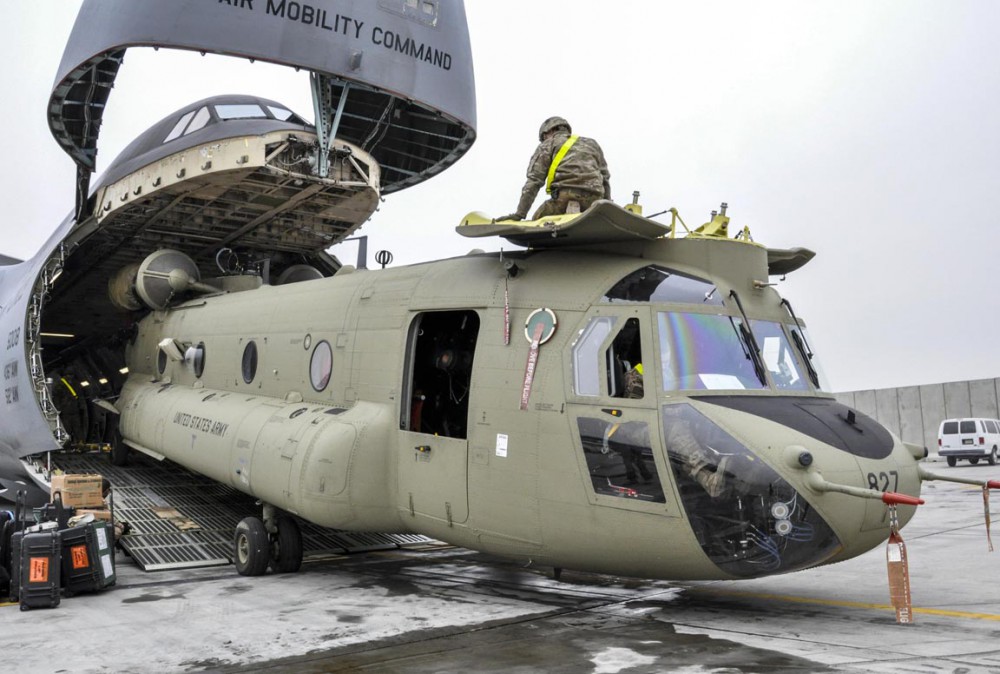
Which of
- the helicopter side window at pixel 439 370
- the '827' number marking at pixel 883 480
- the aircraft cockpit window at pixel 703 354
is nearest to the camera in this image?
the '827' number marking at pixel 883 480

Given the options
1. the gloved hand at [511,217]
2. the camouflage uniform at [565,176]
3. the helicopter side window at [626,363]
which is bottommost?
the helicopter side window at [626,363]

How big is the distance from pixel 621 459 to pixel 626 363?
2.71 ft

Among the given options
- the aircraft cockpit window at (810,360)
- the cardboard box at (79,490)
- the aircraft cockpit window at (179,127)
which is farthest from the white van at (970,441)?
the cardboard box at (79,490)

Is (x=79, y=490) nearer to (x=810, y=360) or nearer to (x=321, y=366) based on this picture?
(x=321, y=366)

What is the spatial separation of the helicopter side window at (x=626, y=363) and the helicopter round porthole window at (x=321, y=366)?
389 centimetres

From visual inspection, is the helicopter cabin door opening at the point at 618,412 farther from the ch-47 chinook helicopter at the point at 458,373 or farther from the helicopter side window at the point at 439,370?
the helicopter side window at the point at 439,370

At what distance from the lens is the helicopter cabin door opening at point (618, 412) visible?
6555 mm

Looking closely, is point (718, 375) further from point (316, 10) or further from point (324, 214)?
point (324, 214)

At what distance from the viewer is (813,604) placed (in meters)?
7.36

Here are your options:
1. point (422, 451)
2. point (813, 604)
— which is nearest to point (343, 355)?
point (422, 451)

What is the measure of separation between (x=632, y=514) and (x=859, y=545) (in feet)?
5.64

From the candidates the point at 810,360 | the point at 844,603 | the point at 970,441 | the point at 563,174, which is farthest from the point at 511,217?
the point at 970,441

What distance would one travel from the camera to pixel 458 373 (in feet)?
29.2

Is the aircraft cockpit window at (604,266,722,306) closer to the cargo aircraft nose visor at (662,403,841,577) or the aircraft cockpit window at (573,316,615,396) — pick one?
the aircraft cockpit window at (573,316,615,396)
